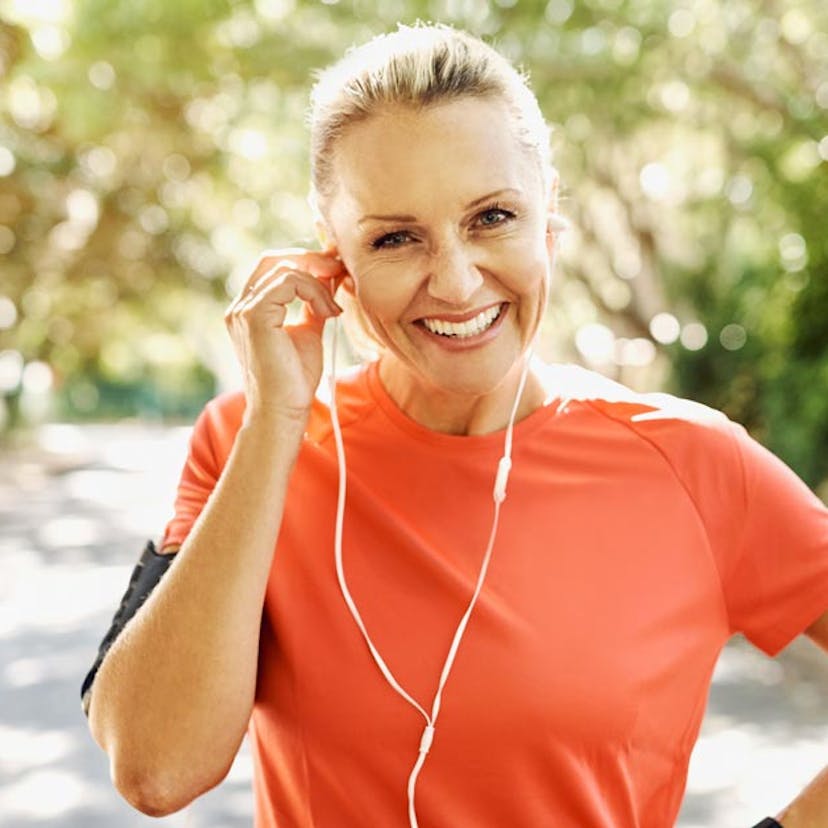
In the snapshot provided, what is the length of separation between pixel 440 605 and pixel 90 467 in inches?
1172

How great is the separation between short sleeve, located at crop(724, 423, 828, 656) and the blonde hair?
61 centimetres

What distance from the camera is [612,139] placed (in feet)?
48.8

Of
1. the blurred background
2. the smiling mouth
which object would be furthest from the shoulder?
the blurred background

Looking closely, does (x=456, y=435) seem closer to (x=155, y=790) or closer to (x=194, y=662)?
(x=194, y=662)

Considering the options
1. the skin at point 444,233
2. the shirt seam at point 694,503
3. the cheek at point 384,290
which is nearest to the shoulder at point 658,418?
the shirt seam at point 694,503

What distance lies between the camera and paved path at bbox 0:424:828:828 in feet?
18.7

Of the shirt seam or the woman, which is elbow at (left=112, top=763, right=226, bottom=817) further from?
the shirt seam

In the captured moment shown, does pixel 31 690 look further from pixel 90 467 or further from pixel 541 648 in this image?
pixel 90 467

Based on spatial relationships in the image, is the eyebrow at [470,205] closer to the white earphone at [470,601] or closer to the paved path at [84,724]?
the white earphone at [470,601]

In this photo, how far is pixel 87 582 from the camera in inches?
480

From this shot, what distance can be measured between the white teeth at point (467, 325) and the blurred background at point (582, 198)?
0.39m

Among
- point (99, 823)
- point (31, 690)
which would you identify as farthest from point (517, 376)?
point (31, 690)

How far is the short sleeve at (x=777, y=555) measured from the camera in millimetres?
1876

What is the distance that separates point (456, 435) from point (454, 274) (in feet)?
1.07
